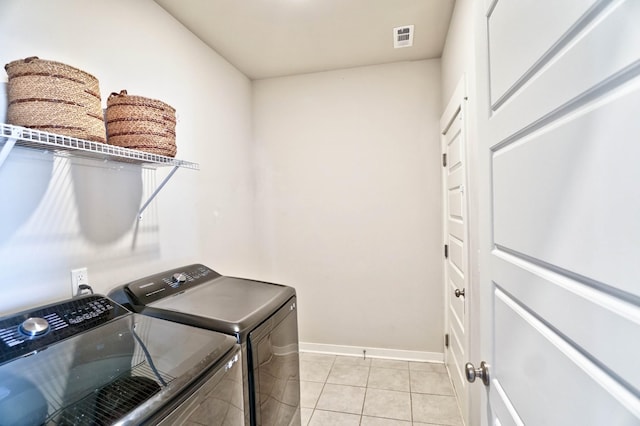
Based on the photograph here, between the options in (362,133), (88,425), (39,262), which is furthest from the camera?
(362,133)

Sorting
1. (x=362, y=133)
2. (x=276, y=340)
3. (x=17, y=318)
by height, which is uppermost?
(x=362, y=133)

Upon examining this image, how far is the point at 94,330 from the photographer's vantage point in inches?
42.7

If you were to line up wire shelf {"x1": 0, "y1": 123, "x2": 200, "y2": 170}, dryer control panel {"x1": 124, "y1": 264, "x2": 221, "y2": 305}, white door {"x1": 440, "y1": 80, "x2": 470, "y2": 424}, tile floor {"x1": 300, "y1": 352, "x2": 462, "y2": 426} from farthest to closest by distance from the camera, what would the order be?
tile floor {"x1": 300, "y1": 352, "x2": 462, "y2": 426}
white door {"x1": 440, "y1": 80, "x2": 470, "y2": 424}
dryer control panel {"x1": 124, "y1": 264, "x2": 221, "y2": 305}
wire shelf {"x1": 0, "y1": 123, "x2": 200, "y2": 170}

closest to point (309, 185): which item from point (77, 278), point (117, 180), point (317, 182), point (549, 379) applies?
point (317, 182)

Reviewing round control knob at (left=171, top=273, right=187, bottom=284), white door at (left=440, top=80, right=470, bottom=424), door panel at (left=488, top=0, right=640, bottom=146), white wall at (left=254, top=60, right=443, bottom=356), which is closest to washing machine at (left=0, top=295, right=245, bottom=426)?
round control knob at (left=171, top=273, right=187, bottom=284)

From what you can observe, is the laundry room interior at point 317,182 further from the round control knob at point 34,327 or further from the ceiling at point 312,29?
the round control knob at point 34,327

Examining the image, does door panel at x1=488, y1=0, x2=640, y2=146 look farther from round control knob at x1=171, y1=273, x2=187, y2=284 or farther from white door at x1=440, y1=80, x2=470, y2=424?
round control knob at x1=171, y1=273, x2=187, y2=284

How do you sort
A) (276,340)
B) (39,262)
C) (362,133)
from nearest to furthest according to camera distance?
1. (39,262)
2. (276,340)
3. (362,133)

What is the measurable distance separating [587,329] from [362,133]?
2.51 m

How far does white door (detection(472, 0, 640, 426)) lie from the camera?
0.39m

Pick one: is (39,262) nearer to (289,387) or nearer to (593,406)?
(289,387)

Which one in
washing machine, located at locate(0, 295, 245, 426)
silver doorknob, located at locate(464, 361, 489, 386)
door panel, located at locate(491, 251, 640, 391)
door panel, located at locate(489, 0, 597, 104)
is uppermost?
door panel, located at locate(489, 0, 597, 104)

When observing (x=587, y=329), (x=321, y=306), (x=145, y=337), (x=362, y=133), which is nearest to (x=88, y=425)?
(x=145, y=337)

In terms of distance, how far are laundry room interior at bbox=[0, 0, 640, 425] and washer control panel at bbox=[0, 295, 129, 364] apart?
0.15 meters
